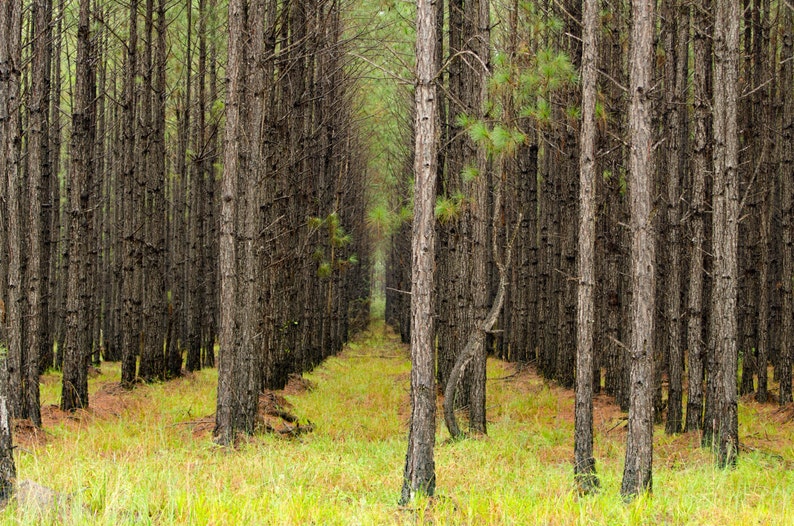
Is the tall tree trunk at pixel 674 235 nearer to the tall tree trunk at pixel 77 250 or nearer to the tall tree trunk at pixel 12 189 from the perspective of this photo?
the tall tree trunk at pixel 12 189

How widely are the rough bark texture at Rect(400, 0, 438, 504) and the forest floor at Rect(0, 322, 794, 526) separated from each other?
272 mm

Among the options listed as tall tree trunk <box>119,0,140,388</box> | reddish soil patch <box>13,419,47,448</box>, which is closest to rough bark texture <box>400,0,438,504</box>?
reddish soil patch <box>13,419,47,448</box>

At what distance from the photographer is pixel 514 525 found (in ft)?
15.2

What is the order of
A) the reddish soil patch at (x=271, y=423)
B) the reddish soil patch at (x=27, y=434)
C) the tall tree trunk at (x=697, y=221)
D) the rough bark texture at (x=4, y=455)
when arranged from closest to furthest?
the rough bark texture at (x=4, y=455)
the reddish soil patch at (x=27, y=434)
the tall tree trunk at (x=697, y=221)
the reddish soil patch at (x=271, y=423)

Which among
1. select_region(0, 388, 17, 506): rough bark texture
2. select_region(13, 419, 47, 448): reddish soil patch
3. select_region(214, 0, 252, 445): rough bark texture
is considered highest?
select_region(214, 0, 252, 445): rough bark texture

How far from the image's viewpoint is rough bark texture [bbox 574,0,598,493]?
600 cm

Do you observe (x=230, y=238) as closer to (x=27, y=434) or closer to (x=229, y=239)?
(x=229, y=239)

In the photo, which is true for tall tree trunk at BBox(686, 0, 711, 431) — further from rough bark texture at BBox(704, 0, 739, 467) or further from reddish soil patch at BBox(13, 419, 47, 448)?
reddish soil patch at BBox(13, 419, 47, 448)

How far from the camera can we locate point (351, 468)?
6.54m

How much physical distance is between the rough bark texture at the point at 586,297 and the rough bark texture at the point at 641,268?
61 centimetres

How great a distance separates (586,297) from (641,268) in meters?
0.74

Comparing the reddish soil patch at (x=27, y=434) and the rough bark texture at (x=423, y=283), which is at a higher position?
the rough bark texture at (x=423, y=283)

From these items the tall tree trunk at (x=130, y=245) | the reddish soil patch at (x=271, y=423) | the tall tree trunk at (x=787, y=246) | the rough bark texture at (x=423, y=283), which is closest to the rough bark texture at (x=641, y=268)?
the rough bark texture at (x=423, y=283)

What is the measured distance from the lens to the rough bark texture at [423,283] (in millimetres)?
5223
